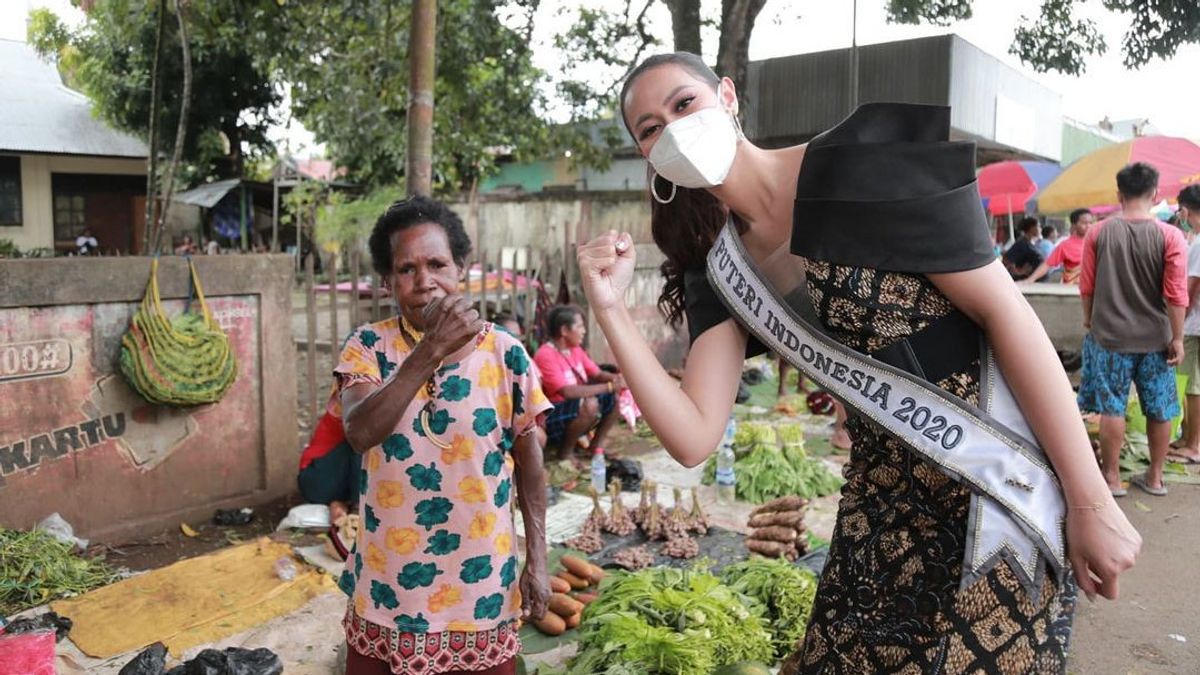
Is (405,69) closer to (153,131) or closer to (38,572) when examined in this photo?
(153,131)

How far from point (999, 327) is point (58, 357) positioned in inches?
189

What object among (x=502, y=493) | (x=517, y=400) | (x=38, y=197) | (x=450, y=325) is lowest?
(x=502, y=493)

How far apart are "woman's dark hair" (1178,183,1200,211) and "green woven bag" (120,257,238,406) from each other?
22.1 ft

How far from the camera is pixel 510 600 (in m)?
2.31

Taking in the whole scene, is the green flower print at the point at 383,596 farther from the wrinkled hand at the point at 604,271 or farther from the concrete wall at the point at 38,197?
the concrete wall at the point at 38,197

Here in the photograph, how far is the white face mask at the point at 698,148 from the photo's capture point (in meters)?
1.55

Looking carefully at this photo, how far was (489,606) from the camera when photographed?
2.24 meters

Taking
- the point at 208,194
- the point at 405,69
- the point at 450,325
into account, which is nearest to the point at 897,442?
the point at 450,325

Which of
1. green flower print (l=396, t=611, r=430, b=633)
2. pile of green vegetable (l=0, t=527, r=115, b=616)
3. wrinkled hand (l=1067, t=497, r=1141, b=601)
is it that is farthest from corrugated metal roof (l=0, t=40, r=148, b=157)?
wrinkled hand (l=1067, t=497, r=1141, b=601)

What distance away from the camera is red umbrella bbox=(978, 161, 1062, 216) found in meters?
13.3

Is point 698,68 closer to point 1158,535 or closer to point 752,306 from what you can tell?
point 752,306

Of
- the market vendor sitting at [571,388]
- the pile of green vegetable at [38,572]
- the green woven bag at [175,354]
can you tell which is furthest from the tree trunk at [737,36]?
the pile of green vegetable at [38,572]

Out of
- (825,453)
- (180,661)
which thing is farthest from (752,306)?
(825,453)

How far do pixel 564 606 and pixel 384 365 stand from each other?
1.92 meters
